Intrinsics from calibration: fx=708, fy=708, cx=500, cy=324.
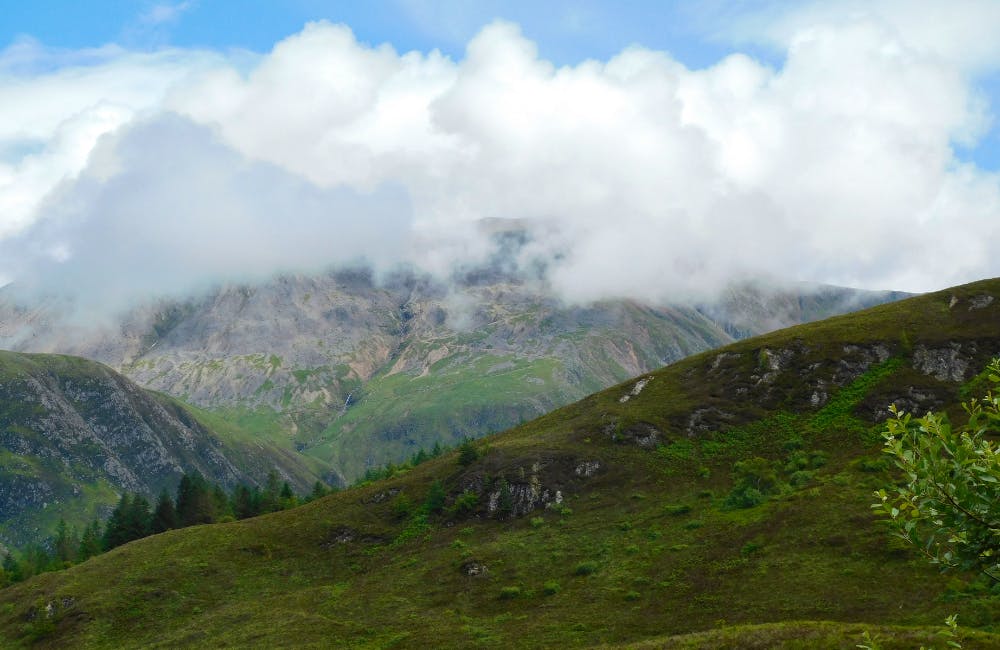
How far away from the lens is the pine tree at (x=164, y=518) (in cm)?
13775

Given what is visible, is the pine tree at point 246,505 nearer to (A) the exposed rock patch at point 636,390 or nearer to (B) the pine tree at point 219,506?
(B) the pine tree at point 219,506

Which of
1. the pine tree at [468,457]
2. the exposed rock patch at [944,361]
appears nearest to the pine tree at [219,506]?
the pine tree at [468,457]

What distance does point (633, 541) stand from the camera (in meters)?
78.2

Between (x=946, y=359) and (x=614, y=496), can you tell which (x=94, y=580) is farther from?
(x=946, y=359)

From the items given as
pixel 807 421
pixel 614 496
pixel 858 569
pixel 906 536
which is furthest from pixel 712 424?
pixel 906 536

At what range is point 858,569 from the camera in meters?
56.8

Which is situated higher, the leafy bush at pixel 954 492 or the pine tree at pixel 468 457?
the leafy bush at pixel 954 492

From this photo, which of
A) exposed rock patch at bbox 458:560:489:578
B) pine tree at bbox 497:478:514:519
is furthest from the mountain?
pine tree at bbox 497:478:514:519

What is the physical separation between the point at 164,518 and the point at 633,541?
101694 mm

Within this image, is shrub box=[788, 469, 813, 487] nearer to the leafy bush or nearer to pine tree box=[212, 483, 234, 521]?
the leafy bush

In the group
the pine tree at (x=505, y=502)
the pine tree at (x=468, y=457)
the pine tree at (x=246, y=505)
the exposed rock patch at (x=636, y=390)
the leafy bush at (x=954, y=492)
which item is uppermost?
the exposed rock patch at (x=636, y=390)

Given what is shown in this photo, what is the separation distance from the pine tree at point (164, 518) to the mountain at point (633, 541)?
38391 millimetres

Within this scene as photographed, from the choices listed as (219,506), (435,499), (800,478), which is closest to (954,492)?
(800,478)

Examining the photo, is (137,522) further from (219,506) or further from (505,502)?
(505,502)
